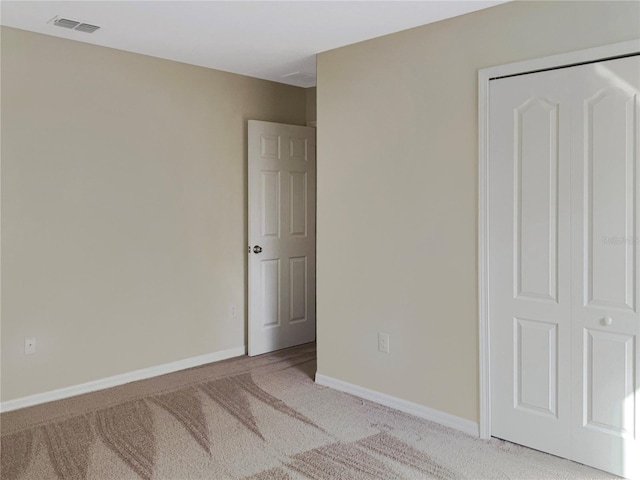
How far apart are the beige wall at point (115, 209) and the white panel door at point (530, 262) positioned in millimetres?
2381

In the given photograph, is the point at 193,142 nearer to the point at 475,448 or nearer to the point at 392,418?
the point at 392,418

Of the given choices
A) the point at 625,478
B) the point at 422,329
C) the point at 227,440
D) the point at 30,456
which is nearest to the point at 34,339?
the point at 30,456

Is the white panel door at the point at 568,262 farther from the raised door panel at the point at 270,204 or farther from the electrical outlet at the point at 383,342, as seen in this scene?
the raised door panel at the point at 270,204

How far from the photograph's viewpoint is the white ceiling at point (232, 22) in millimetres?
3014

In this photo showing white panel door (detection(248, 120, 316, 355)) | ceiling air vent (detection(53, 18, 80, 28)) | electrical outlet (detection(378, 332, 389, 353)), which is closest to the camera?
ceiling air vent (detection(53, 18, 80, 28))

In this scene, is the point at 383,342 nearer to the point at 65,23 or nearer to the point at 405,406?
the point at 405,406

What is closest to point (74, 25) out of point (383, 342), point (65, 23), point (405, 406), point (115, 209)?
point (65, 23)

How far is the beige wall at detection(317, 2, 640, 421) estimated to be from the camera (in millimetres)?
2973

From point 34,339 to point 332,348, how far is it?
1993mm

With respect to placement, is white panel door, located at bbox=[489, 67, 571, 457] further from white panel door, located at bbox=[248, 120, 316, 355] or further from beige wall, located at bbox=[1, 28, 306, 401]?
beige wall, located at bbox=[1, 28, 306, 401]

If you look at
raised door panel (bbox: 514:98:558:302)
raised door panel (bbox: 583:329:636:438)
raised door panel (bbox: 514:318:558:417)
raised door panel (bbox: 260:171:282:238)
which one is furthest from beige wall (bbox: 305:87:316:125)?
raised door panel (bbox: 583:329:636:438)

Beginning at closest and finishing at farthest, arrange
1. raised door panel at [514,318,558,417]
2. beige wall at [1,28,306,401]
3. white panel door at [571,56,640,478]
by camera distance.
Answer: white panel door at [571,56,640,478] → raised door panel at [514,318,558,417] → beige wall at [1,28,306,401]

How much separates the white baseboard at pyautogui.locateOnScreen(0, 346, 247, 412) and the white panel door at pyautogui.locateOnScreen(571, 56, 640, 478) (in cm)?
282

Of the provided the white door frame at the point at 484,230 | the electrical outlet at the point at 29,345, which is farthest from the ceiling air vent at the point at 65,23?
the white door frame at the point at 484,230
